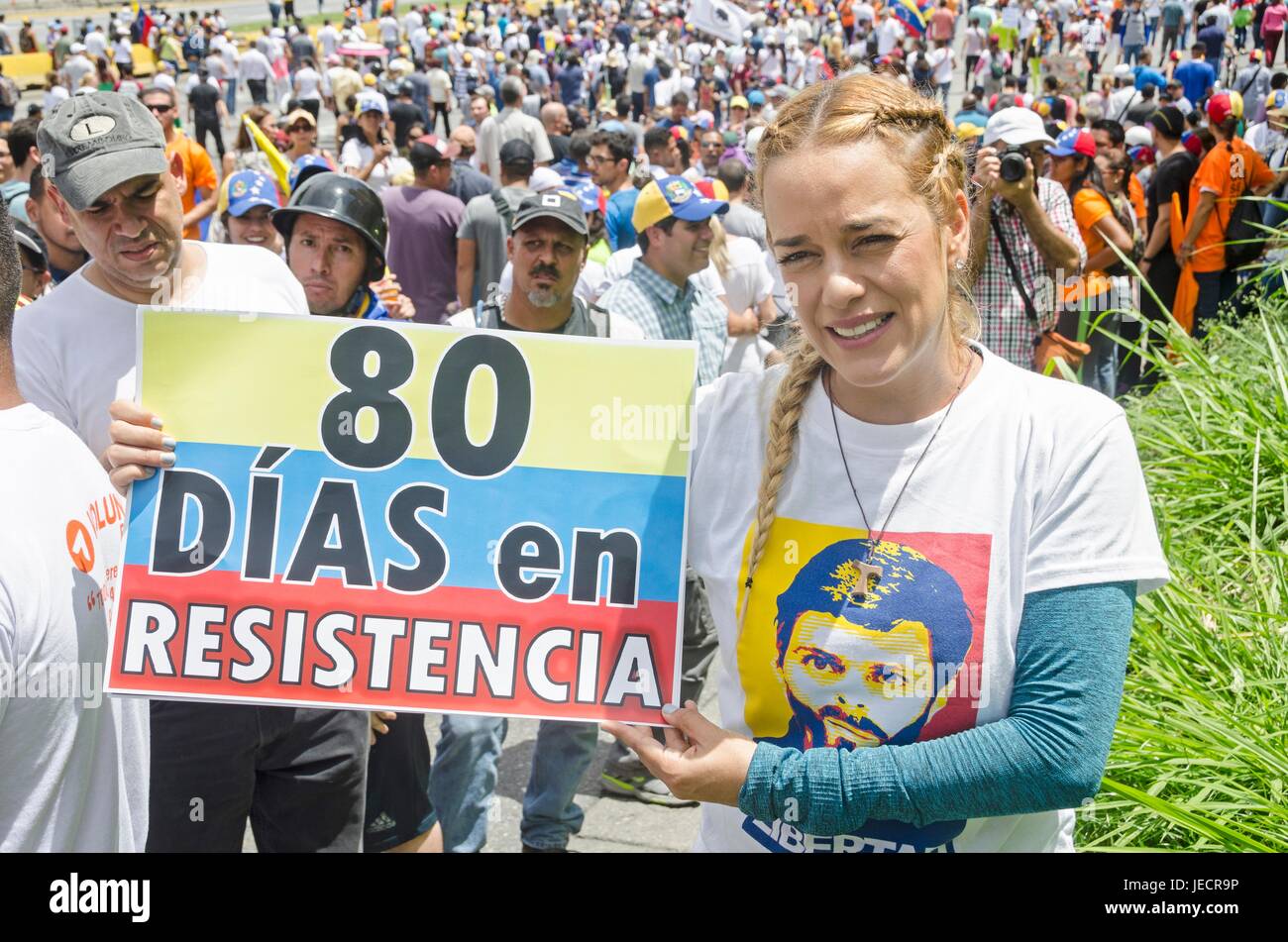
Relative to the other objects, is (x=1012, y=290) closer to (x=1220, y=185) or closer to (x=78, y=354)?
(x=78, y=354)

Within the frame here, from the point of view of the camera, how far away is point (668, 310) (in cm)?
521

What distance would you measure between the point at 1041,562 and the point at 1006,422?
0.21m

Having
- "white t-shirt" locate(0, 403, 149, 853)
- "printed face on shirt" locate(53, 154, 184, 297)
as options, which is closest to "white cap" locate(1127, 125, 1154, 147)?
"printed face on shirt" locate(53, 154, 184, 297)

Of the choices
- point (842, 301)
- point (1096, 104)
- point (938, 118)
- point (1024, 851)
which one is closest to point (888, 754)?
point (1024, 851)

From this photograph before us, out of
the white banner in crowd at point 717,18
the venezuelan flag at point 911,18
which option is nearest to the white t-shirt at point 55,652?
the white banner in crowd at point 717,18

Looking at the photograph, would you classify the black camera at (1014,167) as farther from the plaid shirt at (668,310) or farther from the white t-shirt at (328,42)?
the white t-shirt at (328,42)

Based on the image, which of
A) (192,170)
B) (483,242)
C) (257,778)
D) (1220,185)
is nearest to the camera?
(257,778)

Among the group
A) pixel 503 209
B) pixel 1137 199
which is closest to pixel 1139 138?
pixel 1137 199

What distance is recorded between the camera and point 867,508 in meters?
1.88

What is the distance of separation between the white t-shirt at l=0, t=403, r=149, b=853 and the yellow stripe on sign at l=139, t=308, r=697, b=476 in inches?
10.1

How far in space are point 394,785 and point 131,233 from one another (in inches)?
64.0

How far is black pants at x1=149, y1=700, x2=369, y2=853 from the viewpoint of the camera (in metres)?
3.04

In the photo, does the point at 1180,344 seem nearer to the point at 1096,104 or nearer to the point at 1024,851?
the point at 1024,851

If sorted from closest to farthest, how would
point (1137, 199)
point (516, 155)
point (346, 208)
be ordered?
1. point (346, 208)
2. point (516, 155)
3. point (1137, 199)
